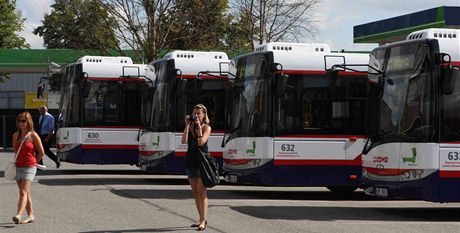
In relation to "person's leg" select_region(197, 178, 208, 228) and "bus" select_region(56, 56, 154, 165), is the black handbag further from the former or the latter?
"bus" select_region(56, 56, 154, 165)

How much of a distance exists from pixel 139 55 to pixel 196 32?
3.44 metres

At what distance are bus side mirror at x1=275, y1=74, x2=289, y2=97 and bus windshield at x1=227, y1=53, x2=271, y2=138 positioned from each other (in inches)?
11.3

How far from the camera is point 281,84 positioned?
1616 centimetres

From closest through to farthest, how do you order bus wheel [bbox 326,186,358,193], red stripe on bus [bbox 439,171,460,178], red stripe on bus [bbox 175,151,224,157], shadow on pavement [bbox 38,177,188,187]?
red stripe on bus [bbox 439,171,460,178] < bus wheel [bbox 326,186,358,193] < red stripe on bus [bbox 175,151,224,157] < shadow on pavement [bbox 38,177,188,187]

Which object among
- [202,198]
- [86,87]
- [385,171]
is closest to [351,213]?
[385,171]

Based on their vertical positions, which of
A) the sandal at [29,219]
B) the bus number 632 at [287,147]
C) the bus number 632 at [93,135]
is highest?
the bus number 632 at [93,135]

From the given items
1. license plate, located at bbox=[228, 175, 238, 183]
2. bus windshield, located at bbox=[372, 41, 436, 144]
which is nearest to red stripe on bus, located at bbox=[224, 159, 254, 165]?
license plate, located at bbox=[228, 175, 238, 183]

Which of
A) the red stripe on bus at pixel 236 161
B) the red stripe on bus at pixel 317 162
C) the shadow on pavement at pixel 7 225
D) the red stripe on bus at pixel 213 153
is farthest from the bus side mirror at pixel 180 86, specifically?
the shadow on pavement at pixel 7 225

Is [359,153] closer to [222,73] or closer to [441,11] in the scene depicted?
[222,73]

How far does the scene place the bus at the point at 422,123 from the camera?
13148 mm

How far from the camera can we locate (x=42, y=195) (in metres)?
17.3

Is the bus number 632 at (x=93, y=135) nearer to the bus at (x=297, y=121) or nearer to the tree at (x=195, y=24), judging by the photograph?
the bus at (x=297, y=121)

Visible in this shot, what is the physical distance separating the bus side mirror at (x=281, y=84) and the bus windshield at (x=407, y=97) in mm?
2231

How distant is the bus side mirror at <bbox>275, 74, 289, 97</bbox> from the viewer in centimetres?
1611
